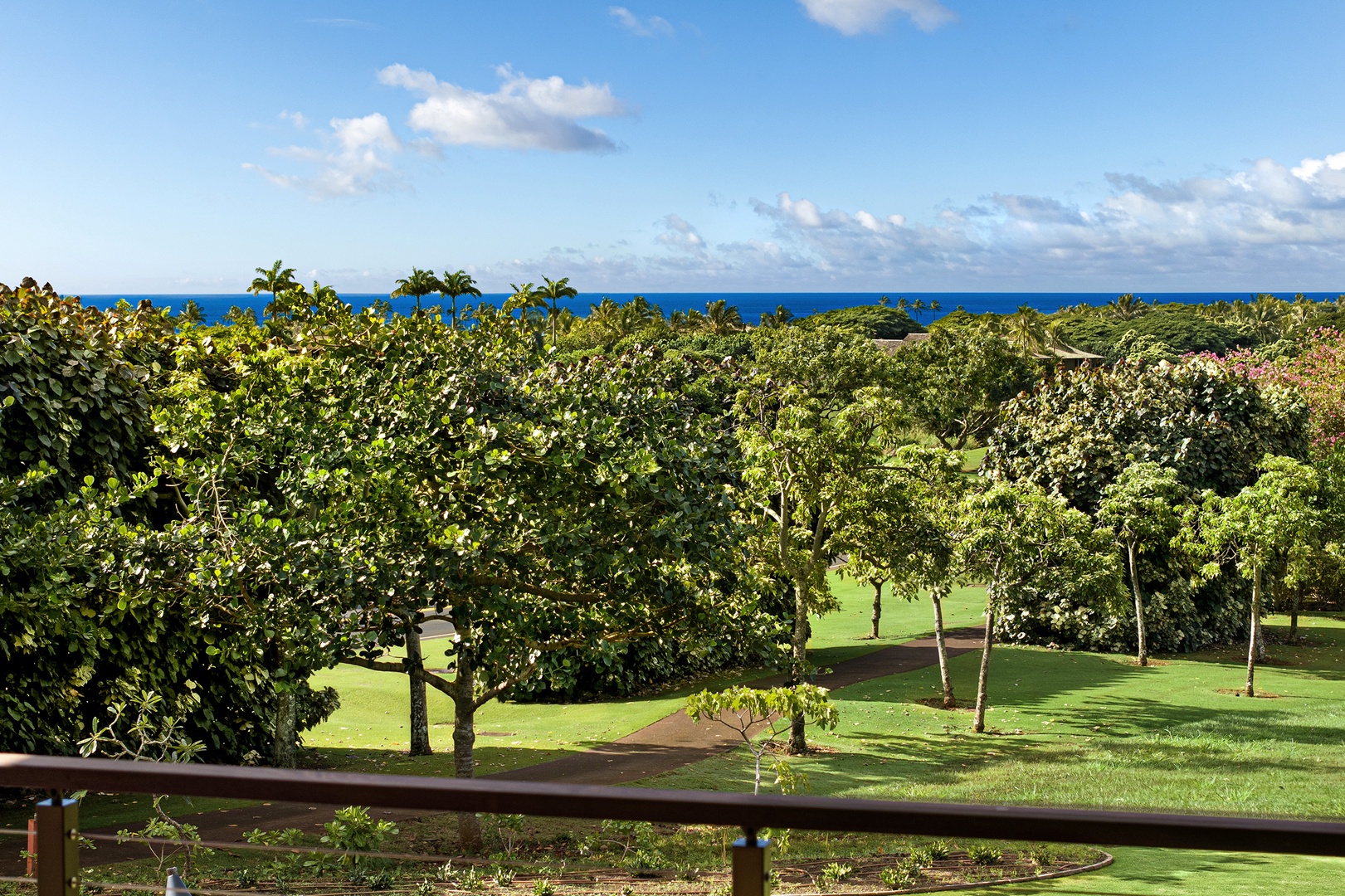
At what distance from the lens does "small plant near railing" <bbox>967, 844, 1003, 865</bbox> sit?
857 cm

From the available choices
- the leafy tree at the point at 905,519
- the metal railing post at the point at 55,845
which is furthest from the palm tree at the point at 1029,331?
the metal railing post at the point at 55,845

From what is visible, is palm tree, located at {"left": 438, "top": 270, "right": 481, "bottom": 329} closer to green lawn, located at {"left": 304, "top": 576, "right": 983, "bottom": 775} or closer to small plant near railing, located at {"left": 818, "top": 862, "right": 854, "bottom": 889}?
green lawn, located at {"left": 304, "top": 576, "right": 983, "bottom": 775}

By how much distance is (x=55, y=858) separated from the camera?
2297 mm

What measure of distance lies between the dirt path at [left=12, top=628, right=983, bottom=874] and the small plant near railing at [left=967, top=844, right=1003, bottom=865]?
3.63 m

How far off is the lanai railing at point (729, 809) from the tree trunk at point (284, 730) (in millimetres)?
11948

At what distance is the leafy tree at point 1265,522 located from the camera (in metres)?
19.3

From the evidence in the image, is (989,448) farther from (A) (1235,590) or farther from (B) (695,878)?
(B) (695,878)

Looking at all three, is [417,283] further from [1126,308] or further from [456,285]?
[1126,308]

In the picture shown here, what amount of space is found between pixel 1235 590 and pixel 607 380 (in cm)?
2218

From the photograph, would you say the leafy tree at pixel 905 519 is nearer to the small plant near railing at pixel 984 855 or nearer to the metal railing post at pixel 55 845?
the small plant near railing at pixel 984 855

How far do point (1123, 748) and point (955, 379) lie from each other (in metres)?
32.9

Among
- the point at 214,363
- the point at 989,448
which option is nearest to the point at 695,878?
the point at 214,363

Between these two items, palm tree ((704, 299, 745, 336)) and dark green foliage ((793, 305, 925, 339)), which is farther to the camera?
dark green foliage ((793, 305, 925, 339))

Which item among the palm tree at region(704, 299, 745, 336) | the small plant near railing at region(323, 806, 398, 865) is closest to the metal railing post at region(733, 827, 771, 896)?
the small plant near railing at region(323, 806, 398, 865)
